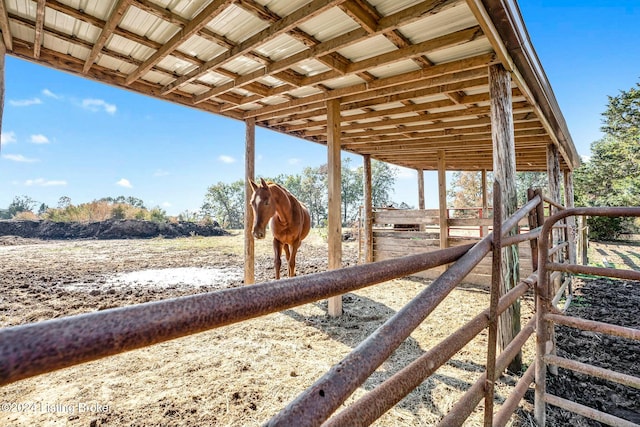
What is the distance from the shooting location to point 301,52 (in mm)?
2900

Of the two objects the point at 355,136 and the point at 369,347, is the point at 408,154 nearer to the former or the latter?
the point at 355,136

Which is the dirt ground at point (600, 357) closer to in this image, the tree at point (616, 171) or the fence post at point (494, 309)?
the fence post at point (494, 309)

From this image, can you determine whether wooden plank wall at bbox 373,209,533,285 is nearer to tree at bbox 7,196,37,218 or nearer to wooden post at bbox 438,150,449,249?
wooden post at bbox 438,150,449,249

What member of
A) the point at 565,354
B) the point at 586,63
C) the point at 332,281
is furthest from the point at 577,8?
the point at 332,281

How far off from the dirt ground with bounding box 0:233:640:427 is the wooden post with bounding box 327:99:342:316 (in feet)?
2.55

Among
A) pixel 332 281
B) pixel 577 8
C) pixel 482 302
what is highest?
pixel 577 8

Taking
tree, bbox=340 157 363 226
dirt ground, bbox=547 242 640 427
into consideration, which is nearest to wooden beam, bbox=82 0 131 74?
dirt ground, bbox=547 242 640 427

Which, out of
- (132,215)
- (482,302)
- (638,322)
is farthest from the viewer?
(132,215)

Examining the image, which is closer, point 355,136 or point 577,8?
point 355,136

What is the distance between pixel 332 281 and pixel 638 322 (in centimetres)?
525

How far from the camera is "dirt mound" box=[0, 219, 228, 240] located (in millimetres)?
14562

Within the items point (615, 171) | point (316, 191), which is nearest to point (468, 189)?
point (615, 171)

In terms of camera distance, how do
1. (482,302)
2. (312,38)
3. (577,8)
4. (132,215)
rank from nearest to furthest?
(312,38)
(482,302)
(132,215)
(577,8)

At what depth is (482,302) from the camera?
193 inches
